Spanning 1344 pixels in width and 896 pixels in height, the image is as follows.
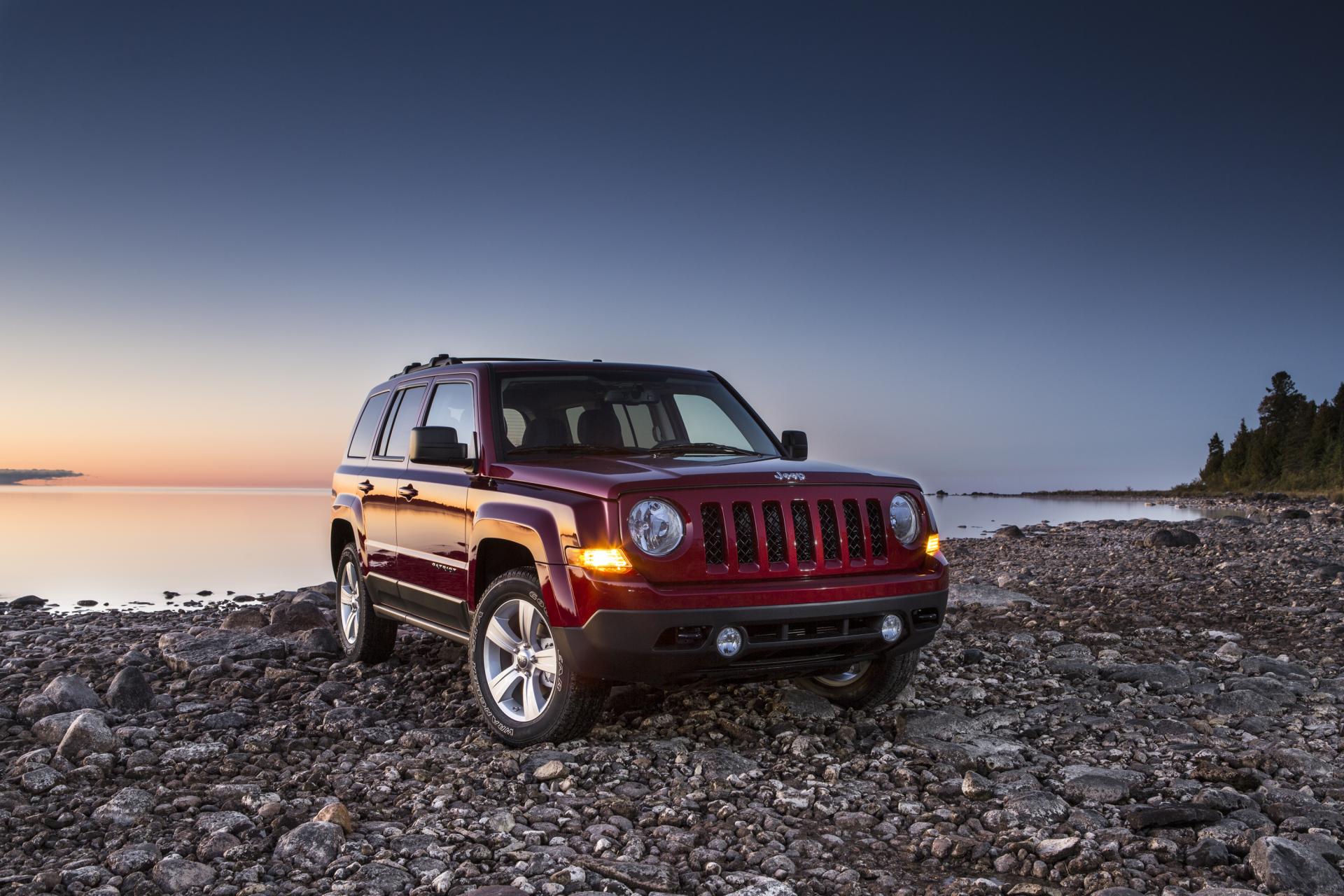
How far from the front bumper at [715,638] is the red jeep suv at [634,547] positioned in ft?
0.03

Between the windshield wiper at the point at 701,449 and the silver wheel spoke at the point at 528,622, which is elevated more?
the windshield wiper at the point at 701,449

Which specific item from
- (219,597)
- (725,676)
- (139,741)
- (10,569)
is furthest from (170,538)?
(725,676)

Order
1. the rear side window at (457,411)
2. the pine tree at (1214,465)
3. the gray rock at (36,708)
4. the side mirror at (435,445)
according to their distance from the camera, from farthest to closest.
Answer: the pine tree at (1214,465) → the rear side window at (457,411) → the gray rock at (36,708) → the side mirror at (435,445)

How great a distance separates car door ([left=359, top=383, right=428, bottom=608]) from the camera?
7.09 metres

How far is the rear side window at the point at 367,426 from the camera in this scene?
799 cm

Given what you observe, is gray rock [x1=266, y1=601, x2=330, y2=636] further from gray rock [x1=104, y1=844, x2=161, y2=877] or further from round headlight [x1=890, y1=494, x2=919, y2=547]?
round headlight [x1=890, y1=494, x2=919, y2=547]

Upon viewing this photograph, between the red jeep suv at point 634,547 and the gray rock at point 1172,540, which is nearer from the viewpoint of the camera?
the red jeep suv at point 634,547

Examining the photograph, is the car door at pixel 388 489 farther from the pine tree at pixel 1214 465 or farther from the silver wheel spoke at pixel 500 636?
the pine tree at pixel 1214 465

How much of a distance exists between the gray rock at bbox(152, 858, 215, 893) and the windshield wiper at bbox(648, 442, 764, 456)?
10.4 feet

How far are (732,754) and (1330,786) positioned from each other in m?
2.82

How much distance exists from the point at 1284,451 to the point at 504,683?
348 ft

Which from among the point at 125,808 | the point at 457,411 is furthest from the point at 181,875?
the point at 457,411

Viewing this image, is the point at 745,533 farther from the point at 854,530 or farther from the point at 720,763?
the point at 720,763

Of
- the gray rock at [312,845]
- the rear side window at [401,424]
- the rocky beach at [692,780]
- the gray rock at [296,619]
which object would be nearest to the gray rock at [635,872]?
the rocky beach at [692,780]
